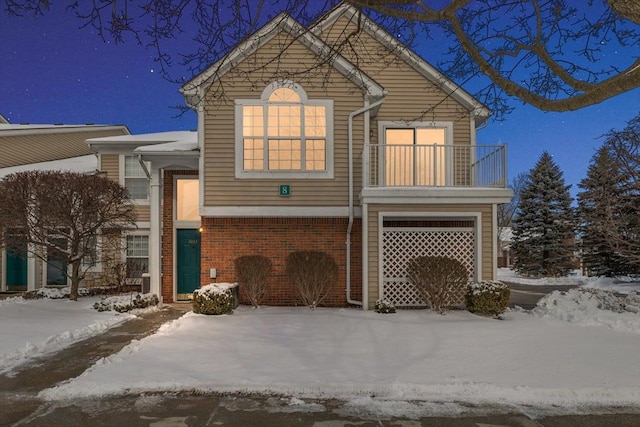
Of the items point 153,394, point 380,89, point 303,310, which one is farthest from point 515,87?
point 303,310

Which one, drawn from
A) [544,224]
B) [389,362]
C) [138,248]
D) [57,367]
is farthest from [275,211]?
[544,224]

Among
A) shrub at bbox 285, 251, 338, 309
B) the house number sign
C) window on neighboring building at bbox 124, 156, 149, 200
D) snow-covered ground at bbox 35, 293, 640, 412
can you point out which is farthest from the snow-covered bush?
window on neighboring building at bbox 124, 156, 149, 200

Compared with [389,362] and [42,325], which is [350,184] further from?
[42,325]

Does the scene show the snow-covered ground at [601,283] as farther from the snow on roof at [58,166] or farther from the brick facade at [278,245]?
the snow on roof at [58,166]

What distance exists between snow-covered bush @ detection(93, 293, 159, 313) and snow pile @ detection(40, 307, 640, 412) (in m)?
2.48

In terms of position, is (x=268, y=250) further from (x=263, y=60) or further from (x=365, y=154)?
(x=263, y=60)

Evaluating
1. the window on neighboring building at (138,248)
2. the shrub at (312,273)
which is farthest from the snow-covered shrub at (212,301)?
the window on neighboring building at (138,248)

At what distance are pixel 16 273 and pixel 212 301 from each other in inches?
387

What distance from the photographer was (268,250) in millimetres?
10906

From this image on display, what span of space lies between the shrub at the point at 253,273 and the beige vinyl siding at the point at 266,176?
4.65 ft

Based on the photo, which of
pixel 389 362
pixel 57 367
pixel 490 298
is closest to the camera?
pixel 57 367

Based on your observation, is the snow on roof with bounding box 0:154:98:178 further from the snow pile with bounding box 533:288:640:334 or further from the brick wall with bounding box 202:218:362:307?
the snow pile with bounding box 533:288:640:334

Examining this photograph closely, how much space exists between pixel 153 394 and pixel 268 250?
20.4ft

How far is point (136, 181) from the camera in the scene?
14.6m
